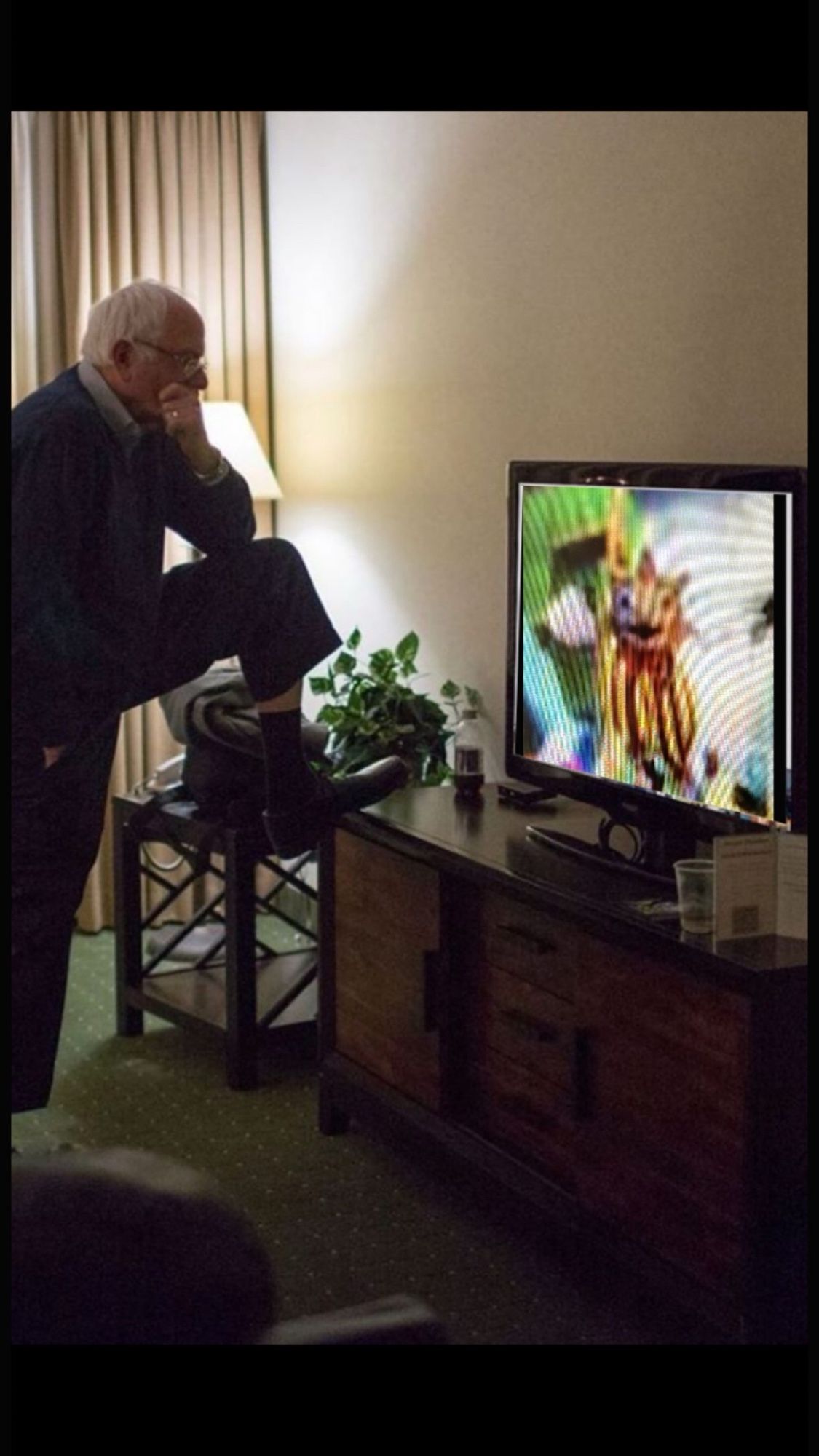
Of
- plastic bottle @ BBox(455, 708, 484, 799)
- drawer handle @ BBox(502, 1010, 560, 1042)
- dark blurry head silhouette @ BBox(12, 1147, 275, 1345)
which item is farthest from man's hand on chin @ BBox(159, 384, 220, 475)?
dark blurry head silhouette @ BBox(12, 1147, 275, 1345)

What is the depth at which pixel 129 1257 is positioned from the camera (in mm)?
1095

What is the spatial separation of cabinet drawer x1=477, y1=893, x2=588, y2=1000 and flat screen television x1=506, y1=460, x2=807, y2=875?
0.54 feet

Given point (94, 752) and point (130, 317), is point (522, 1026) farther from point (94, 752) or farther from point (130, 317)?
point (130, 317)

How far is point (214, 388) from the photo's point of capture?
4895mm

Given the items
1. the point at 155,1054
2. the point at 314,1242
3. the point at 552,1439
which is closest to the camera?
the point at 552,1439

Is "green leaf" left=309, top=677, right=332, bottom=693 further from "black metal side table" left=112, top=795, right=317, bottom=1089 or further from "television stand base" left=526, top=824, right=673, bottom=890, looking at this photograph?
"television stand base" left=526, top=824, right=673, bottom=890

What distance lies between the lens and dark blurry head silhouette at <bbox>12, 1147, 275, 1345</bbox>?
109 centimetres

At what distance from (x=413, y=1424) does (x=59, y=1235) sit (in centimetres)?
79

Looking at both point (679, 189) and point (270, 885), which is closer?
point (679, 189)

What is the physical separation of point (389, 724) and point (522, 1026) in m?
1.06

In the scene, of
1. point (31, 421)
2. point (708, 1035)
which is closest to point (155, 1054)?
point (31, 421)

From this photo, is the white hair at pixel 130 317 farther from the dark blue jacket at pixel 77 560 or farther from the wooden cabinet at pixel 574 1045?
the wooden cabinet at pixel 574 1045

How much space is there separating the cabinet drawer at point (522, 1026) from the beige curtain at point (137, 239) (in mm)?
2027
